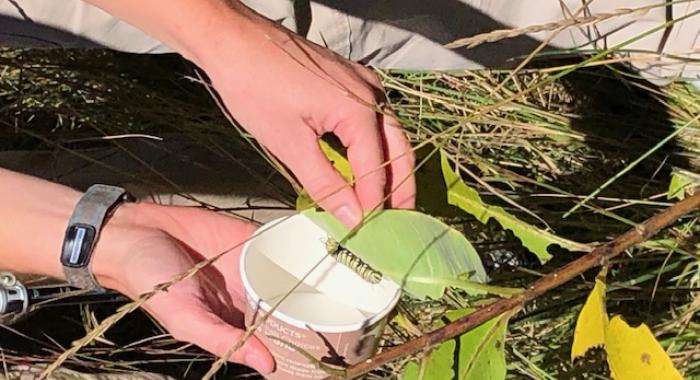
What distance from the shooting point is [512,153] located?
55.2 inches

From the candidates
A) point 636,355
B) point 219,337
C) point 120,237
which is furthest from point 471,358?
point 120,237

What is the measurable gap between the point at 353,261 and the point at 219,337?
0.44 ft

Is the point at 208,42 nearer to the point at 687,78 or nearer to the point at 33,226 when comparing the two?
the point at 33,226

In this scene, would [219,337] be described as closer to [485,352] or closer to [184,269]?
[184,269]

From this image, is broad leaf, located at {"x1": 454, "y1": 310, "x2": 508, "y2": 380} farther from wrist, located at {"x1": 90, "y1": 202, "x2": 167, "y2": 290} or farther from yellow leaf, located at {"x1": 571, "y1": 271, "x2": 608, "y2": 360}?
wrist, located at {"x1": 90, "y1": 202, "x2": 167, "y2": 290}

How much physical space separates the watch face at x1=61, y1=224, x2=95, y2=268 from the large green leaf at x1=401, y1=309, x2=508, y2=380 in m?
0.48

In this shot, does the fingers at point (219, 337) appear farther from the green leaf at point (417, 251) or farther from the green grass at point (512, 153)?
the green grass at point (512, 153)

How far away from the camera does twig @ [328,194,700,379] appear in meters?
0.63

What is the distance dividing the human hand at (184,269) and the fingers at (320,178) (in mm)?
146

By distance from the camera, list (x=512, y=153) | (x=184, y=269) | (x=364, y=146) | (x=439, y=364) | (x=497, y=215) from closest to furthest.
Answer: (x=439, y=364) → (x=497, y=215) → (x=364, y=146) → (x=184, y=269) → (x=512, y=153)

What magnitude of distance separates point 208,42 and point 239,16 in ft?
0.11

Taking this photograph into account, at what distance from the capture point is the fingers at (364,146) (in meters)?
0.88

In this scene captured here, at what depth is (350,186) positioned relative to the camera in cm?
87

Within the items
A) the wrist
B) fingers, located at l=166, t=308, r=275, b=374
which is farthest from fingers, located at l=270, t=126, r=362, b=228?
the wrist
